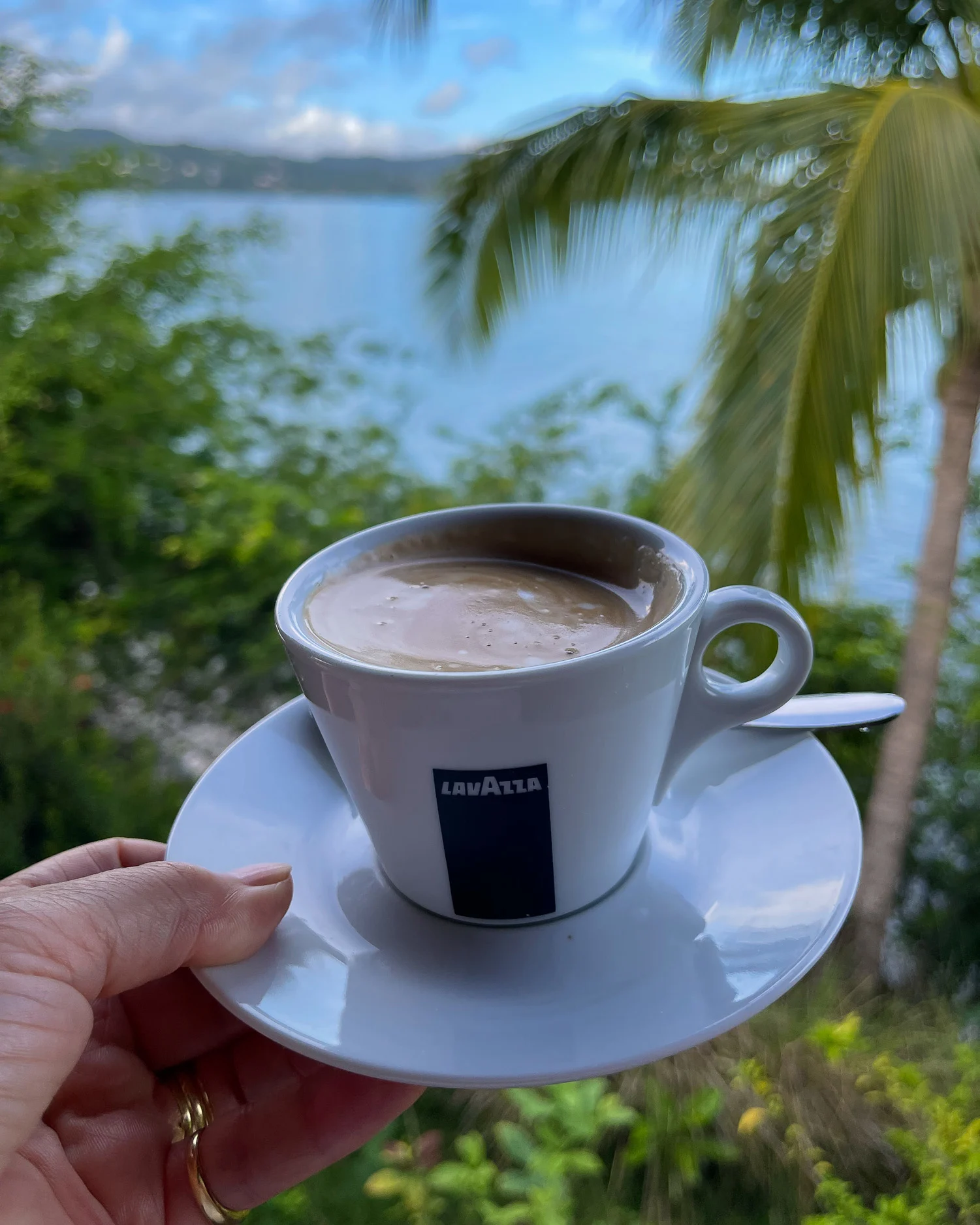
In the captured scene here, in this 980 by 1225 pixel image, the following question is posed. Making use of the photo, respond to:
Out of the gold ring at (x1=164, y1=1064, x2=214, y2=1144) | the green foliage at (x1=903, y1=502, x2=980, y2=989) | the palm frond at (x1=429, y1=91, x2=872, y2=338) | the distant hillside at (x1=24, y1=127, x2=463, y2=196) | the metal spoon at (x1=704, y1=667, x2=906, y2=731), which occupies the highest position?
the distant hillside at (x1=24, y1=127, x2=463, y2=196)

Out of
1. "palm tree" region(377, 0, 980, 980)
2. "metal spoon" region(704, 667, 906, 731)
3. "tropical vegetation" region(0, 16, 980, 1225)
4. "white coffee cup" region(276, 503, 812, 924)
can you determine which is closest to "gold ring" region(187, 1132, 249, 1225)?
"white coffee cup" region(276, 503, 812, 924)

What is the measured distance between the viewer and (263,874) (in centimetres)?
73

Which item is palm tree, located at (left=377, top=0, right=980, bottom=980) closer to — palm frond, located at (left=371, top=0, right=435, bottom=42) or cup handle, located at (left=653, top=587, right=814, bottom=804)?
palm frond, located at (left=371, top=0, right=435, bottom=42)

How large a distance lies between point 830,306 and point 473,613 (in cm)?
102

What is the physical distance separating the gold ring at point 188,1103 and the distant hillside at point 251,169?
1.86 metres

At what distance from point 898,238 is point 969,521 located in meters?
1.27

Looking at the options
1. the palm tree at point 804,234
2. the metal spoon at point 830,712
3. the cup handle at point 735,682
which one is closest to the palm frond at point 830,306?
the palm tree at point 804,234

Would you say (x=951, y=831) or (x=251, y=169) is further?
(x=251, y=169)

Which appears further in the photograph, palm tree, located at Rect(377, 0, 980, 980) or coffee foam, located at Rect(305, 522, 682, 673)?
palm tree, located at Rect(377, 0, 980, 980)

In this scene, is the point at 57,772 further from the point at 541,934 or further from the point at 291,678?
the point at 541,934

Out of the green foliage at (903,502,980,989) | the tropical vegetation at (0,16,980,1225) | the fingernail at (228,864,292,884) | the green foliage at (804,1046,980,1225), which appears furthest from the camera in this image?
the green foliage at (903,502,980,989)

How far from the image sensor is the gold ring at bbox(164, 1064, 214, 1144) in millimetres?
836

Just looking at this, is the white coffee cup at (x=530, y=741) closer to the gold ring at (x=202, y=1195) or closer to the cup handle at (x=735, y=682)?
the cup handle at (x=735, y=682)

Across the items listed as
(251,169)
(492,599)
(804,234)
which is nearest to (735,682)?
(492,599)
